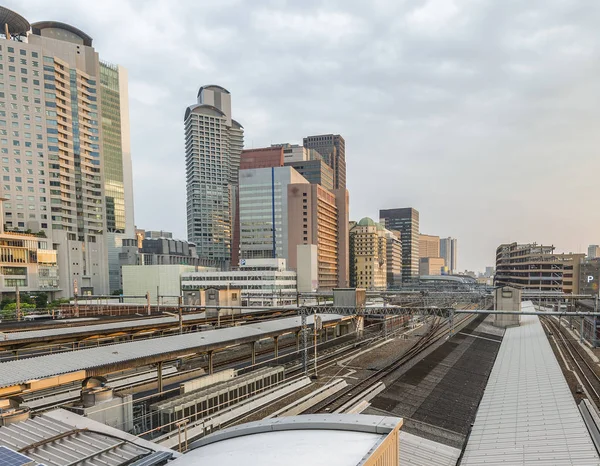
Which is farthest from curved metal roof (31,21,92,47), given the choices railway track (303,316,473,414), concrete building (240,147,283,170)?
railway track (303,316,473,414)

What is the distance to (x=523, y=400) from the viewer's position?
1938cm

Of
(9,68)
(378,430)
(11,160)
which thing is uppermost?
(9,68)

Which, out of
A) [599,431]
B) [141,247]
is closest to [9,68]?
[141,247]

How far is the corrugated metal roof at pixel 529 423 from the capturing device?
1314 cm

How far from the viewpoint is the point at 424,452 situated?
51.3ft

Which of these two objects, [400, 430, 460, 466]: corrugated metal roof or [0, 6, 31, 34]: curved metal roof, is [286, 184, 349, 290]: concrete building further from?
[400, 430, 460, 466]: corrugated metal roof

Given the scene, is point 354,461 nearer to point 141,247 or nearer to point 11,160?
point 11,160

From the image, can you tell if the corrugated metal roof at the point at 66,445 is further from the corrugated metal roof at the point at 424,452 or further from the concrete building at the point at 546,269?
the concrete building at the point at 546,269

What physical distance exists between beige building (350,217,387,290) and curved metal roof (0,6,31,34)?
5059 inches

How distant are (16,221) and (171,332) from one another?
224 ft

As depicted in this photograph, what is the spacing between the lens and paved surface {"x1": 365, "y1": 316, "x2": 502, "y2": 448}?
18266mm

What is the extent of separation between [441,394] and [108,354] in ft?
68.0

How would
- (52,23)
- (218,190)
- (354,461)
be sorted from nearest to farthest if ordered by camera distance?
(354,461)
(52,23)
(218,190)

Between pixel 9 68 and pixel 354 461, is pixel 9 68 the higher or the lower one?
the higher one
